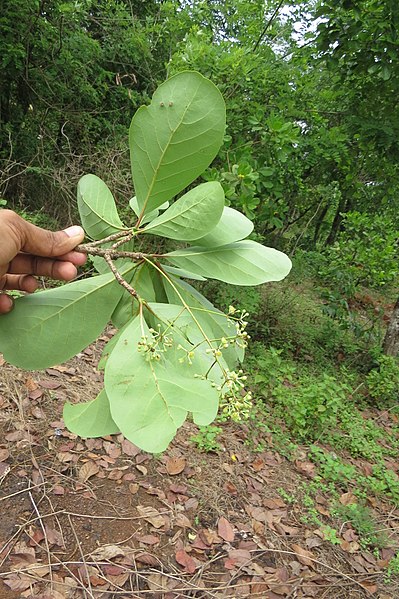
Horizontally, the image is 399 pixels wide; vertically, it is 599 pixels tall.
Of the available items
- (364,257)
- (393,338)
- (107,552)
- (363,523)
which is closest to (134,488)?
(107,552)

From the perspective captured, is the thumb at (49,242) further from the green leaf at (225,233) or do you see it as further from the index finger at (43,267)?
the green leaf at (225,233)

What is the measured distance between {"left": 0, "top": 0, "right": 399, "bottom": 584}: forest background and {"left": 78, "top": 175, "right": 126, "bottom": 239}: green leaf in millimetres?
2130

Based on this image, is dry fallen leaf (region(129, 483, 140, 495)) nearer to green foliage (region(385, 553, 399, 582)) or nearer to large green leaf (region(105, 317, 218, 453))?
green foliage (region(385, 553, 399, 582))

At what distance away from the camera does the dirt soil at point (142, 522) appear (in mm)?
2125

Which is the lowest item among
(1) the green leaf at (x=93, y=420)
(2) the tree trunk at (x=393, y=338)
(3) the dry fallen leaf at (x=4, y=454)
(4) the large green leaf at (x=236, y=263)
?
(3) the dry fallen leaf at (x=4, y=454)

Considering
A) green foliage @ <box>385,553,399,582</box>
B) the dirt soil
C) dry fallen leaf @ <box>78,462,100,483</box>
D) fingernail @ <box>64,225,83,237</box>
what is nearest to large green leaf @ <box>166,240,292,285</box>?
fingernail @ <box>64,225,83,237</box>

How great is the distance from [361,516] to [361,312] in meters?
4.59

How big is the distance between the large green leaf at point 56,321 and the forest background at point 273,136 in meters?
2.30

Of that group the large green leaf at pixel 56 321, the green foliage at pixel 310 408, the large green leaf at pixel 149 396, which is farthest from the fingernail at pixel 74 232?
the green foliage at pixel 310 408

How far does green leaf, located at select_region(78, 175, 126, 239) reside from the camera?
0.86 m

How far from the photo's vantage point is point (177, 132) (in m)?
0.69

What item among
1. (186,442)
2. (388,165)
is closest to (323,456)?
(186,442)

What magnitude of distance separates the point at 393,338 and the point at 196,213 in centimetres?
532

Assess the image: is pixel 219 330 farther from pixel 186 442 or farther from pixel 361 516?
pixel 361 516
